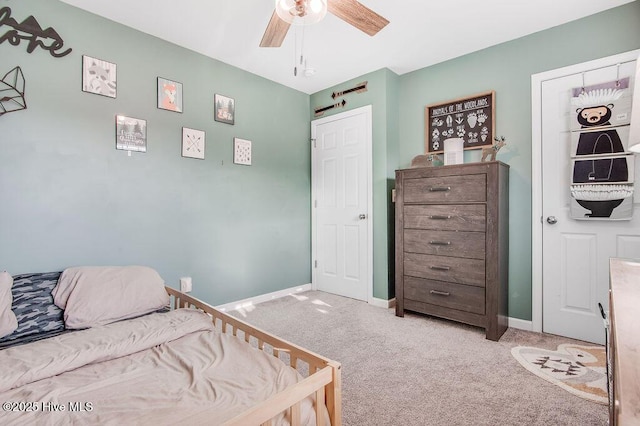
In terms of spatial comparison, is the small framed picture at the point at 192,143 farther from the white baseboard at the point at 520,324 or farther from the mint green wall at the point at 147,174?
the white baseboard at the point at 520,324

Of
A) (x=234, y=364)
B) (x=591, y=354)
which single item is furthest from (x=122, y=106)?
(x=591, y=354)

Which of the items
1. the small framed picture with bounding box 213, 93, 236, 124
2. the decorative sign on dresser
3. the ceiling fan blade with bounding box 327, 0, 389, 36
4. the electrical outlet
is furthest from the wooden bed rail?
the small framed picture with bounding box 213, 93, 236, 124

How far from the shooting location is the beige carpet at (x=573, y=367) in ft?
5.55

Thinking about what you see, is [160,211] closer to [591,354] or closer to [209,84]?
[209,84]

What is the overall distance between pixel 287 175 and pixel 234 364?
2582mm

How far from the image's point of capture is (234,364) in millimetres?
1270

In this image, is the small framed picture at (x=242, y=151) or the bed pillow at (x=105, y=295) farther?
the small framed picture at (x=242, y=151)

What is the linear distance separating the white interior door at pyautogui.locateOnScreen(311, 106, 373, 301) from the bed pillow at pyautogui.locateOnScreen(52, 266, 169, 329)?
200cm

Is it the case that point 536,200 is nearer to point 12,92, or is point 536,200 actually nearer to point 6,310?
point 6,310

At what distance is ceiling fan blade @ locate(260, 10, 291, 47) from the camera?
6.29 ft

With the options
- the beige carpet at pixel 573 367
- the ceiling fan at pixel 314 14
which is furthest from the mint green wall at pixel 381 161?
the beige carpet at pixel 573 367

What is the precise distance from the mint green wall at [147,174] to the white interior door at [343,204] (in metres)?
0.24

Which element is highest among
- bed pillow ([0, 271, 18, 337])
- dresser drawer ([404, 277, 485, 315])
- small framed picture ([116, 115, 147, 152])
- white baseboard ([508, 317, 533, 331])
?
small framed picture ([116, 115, 147, 152])

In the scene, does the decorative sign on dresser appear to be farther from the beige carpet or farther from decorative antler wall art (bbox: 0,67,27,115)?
→ decorative antler wall art (bbox: 0,67,27,115)
